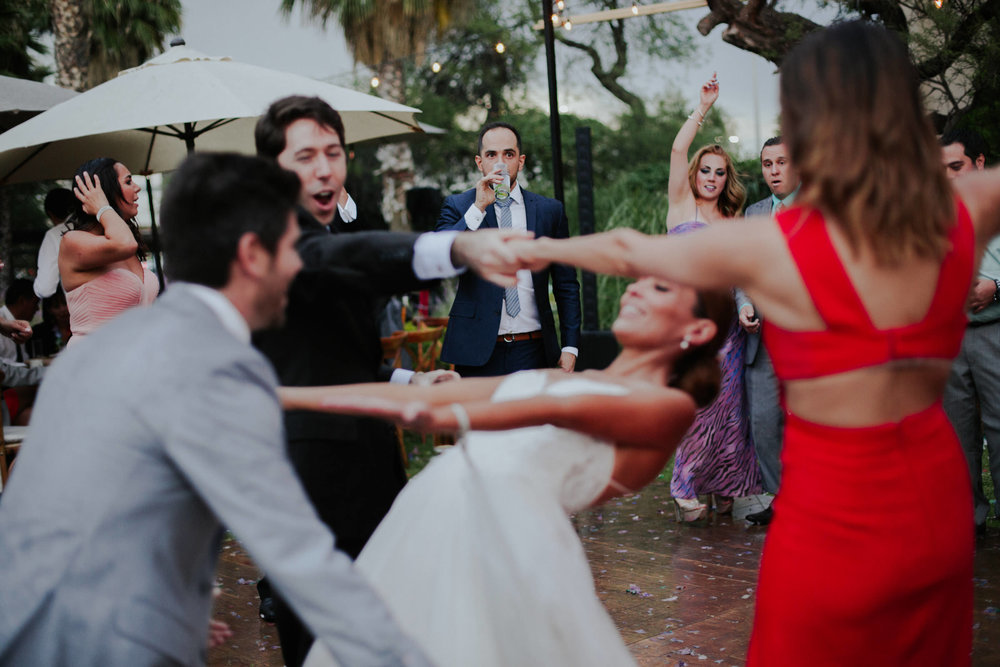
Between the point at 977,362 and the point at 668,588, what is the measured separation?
2.06 m

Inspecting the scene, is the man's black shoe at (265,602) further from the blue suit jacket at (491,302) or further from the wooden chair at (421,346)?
the wooden chair at (421,346)

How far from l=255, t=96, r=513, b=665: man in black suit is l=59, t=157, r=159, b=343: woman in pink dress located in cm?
276

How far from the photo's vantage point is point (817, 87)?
1.85 meters

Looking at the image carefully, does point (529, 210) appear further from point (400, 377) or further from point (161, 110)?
point (400, 377)

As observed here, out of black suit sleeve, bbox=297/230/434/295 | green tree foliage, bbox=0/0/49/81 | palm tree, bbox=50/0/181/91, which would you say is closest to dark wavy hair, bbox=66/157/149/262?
black suit sleeve, bbox=297/230/434/295

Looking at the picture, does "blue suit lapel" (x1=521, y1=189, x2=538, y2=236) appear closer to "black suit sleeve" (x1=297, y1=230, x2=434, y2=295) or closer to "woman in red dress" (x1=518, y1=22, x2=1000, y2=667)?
"black suit sleeve" (x1=297, y1=230, x2=434, y2=295)

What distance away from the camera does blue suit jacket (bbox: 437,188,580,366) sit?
A: 533cm

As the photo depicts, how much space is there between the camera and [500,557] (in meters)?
2.07

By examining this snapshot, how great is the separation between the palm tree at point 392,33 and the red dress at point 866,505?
1778 centimetres

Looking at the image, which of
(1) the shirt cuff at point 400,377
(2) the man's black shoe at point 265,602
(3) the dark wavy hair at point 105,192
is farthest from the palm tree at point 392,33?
(1) the shirt cuff at point 400,377

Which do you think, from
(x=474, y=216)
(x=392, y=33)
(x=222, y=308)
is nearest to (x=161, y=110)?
(x=474, y=216)

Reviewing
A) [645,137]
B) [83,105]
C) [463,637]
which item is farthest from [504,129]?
[645,137]

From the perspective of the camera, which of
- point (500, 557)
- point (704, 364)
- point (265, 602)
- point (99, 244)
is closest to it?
point (500, 557)

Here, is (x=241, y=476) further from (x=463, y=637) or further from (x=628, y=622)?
(x=628, y=622)
